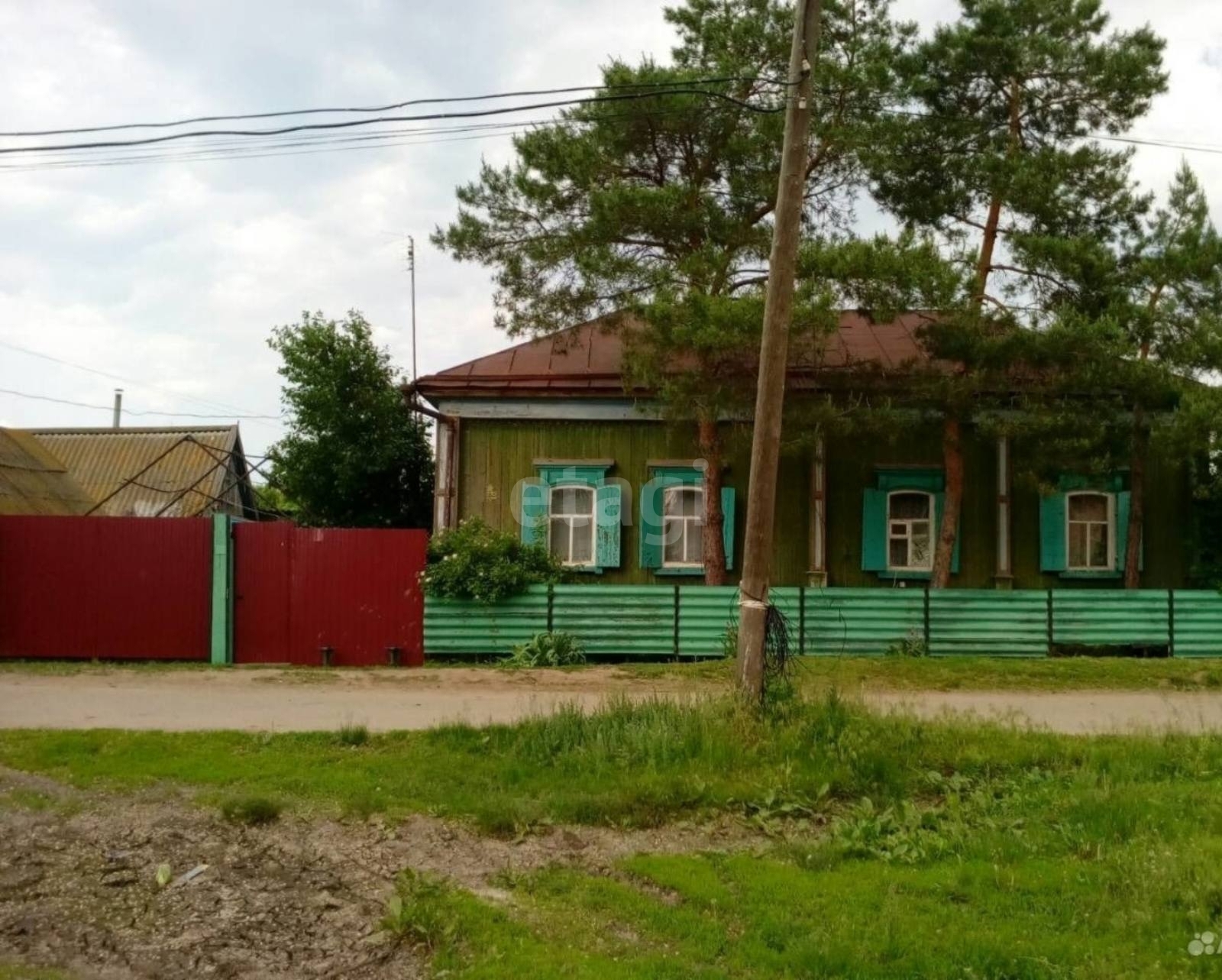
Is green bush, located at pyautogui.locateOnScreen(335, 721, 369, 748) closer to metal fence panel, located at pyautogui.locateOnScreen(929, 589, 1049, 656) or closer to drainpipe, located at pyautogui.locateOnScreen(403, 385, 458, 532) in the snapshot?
drainpipe, located at pyautogui.locateOnScreen(403, 385, 458, 532)

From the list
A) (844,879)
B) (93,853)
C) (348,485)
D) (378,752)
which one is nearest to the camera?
(844,879)

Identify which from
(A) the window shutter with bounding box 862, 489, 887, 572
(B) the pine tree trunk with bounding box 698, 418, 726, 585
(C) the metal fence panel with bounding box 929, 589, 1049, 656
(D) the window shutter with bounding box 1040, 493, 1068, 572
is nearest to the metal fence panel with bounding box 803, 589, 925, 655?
(C) the metal fence panel with bounding box 929, 589, 1049, 656

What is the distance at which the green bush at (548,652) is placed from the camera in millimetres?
13070

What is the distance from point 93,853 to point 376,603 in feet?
26.0

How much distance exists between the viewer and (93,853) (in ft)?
18.7

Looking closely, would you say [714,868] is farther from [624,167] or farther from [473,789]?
[624,167]

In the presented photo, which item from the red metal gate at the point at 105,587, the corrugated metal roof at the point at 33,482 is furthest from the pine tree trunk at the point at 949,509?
the corrugated metal roof at the point at 33,482

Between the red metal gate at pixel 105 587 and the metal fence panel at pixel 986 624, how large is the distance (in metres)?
10.1

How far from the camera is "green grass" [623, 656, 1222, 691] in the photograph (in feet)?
38.3

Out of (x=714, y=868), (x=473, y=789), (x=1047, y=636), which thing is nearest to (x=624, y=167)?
(x=1047, y=636)

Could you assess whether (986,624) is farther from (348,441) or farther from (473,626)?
(348,441)

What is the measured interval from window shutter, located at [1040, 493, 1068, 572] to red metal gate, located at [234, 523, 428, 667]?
33.0ft

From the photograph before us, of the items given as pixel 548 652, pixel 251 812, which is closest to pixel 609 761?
pixel 251 812

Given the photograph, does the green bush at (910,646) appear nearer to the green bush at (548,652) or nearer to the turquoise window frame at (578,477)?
the green bush at (548,652)
